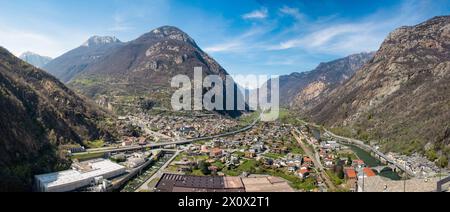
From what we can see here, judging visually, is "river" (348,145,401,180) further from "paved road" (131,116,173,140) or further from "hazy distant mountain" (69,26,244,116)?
"hazy distant mountain" (69,26,244,116)

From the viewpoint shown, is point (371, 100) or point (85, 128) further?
point (371, 100)

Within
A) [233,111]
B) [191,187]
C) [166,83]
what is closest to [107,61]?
[166,83]

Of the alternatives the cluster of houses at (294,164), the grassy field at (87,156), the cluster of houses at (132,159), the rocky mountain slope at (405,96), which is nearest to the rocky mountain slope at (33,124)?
the grassy field at (87,156)

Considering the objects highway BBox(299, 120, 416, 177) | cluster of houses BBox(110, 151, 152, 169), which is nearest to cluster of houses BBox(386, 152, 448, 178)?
highway BBox(299, 120, 416, 177)

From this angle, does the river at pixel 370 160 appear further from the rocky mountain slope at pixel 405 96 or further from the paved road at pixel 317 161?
the paved road at pixel 317 161

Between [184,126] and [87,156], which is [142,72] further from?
[87,156]

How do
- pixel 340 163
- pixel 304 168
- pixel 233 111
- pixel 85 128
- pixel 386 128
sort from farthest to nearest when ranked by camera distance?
pixel 233 111, pixel 386 128, pixel 85 128, pixel 340 163, pixel 304 168

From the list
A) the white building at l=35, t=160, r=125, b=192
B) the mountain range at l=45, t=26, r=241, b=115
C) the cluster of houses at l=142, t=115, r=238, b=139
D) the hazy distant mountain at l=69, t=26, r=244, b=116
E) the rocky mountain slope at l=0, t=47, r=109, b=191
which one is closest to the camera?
the white building at l=35, t=160, r=125, b=192
